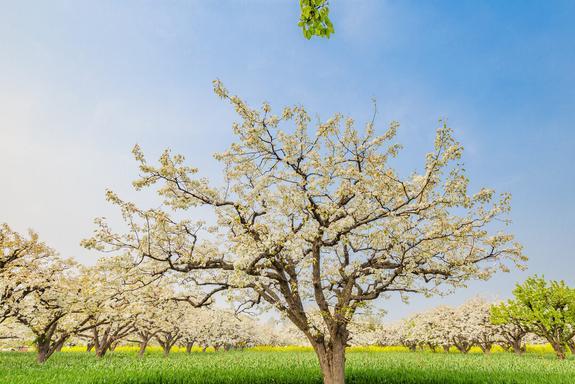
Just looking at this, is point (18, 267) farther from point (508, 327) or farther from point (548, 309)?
point (508, 327)

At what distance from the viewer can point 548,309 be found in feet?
109

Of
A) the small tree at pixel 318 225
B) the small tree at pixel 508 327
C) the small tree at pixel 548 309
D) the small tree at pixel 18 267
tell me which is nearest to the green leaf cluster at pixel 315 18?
the small tree at pixel 318 225

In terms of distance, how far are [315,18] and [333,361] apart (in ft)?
36.0

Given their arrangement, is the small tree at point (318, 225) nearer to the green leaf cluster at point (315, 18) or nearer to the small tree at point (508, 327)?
the green leaf cluster at point (315, 18)

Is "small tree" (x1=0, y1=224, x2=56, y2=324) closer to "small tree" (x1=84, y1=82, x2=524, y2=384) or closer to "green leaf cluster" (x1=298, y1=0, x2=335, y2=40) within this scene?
"small tree" (x1=84, y1=82, x2=524, y2=384)

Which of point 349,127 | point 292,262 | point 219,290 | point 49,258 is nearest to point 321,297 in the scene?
point 292,262

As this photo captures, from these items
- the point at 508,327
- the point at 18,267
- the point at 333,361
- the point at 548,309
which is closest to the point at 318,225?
the point at 333,361

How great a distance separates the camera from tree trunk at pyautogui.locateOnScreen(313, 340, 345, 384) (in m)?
13.1

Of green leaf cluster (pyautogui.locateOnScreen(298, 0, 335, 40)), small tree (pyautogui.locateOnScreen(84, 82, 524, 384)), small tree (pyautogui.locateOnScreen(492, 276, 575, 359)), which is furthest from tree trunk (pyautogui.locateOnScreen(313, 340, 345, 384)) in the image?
small tree (pyautogui.locateOnScreen(492, 276, 575, 359))

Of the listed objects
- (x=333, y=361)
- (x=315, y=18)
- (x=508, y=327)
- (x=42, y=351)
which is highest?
(x=315, y=18)

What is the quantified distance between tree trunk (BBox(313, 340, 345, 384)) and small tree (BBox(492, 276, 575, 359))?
2750 cm

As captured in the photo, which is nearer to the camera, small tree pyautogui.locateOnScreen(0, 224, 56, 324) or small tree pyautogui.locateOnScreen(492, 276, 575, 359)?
small tree pyautogui.locateOnScreen(0, 224, 56, 324)

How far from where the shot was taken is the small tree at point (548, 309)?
32.1m

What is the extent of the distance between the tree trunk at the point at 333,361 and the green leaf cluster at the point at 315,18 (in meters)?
10.1
